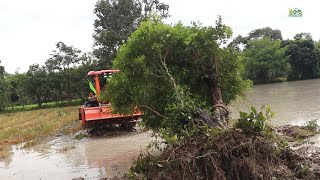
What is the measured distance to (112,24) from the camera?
124 ft

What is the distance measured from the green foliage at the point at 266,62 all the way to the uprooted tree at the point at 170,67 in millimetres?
40940

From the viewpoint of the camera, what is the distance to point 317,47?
51.8 metres

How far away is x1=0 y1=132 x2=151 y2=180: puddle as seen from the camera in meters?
8.92

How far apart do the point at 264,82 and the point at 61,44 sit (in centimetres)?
2826

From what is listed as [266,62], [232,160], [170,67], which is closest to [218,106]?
[170,67]

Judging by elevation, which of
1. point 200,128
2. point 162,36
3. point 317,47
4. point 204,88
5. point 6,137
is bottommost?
point 6,137

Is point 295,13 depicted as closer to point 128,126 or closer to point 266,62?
point 128,126

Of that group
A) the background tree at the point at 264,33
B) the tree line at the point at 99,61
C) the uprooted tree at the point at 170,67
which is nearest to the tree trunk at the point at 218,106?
the uprooted tree at the point at 170,67

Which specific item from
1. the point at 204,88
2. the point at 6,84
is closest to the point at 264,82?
the point at 6,84

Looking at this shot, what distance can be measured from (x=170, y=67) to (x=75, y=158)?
488 cm

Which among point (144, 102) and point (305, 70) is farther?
point (305, 70)

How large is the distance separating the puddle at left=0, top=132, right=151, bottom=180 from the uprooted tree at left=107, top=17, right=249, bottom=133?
1930 mm

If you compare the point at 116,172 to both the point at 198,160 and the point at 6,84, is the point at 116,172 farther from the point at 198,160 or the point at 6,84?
the point at 6,84

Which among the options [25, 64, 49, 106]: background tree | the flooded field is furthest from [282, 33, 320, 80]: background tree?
the flooded field
